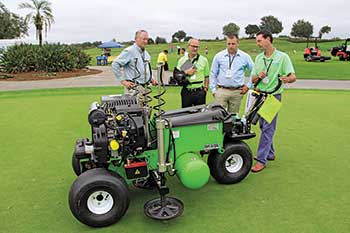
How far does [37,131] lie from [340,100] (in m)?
7.49

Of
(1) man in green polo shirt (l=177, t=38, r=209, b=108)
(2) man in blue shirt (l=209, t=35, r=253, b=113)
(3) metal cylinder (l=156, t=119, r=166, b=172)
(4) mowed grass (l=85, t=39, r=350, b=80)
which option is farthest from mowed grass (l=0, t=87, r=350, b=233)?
(4) mowed grass (l=85, t=39, r=350, b=80)

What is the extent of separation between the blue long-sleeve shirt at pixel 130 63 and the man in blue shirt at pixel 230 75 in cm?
103

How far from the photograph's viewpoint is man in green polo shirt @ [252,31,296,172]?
4137mm

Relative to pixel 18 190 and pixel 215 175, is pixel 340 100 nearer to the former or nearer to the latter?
pixel 215 175

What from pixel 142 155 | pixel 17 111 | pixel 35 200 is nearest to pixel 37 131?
pixel 17 111

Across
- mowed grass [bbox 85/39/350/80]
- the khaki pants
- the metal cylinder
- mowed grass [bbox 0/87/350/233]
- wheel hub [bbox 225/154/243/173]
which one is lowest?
mowed grass [bbox 0/87/350/233]

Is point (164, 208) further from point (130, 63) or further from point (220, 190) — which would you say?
point (130, 63)

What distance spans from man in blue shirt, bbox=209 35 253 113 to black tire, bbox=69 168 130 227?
2.41 metres

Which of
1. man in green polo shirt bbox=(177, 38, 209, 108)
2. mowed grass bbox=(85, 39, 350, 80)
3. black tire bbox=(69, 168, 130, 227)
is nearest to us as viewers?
black tire bbox=(69, 168, 130, 227)

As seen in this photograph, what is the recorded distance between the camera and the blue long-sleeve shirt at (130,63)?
4.79m

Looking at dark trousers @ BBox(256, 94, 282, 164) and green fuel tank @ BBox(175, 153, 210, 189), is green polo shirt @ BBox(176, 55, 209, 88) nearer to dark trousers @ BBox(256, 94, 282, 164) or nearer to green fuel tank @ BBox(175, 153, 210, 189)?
dark trousers @ BBox(256, 94, 282, 164)

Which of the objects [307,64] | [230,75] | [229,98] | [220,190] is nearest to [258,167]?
[220,190]

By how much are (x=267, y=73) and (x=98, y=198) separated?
97.4 inches

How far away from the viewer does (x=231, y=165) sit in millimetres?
3975
